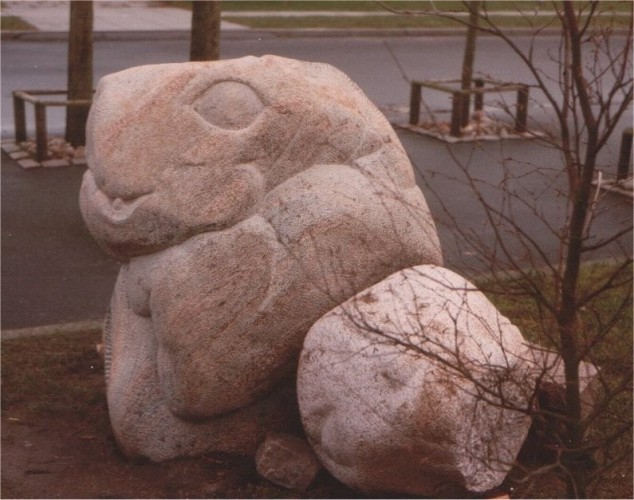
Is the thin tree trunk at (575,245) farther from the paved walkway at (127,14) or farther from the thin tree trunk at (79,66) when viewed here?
the paved walkway at (127,14)

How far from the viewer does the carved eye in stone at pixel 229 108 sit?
4.73 m

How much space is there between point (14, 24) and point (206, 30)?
497 inches

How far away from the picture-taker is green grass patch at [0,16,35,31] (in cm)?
2003

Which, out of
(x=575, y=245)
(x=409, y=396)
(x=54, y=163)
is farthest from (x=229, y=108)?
(x=54, y=163)

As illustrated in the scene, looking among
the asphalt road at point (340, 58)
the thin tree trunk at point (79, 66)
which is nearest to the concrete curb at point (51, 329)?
the thin tree trunk at point (79, 66)

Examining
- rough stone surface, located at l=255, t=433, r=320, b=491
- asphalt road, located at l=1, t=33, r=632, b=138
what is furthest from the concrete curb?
asphalt road, located at l=1, t=33, r=632, b=138

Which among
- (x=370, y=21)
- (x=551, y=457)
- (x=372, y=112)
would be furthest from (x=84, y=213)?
(x=370, y=21)

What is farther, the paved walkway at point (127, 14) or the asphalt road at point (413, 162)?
the paved walkway at point (127, 14)

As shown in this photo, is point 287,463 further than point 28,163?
No

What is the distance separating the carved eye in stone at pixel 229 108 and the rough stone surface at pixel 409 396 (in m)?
0.94

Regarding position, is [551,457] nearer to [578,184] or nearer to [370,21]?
[578,184]

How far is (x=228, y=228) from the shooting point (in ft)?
15.3

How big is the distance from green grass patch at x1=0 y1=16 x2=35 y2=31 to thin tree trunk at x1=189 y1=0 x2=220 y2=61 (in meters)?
11.8

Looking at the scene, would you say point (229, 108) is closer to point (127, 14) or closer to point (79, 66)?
point (79, 66)
